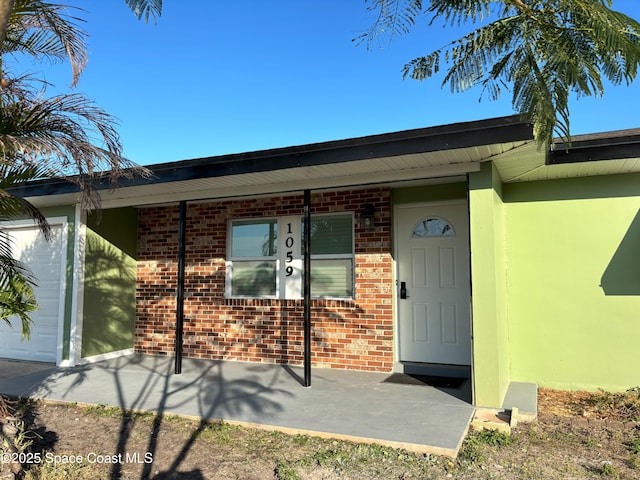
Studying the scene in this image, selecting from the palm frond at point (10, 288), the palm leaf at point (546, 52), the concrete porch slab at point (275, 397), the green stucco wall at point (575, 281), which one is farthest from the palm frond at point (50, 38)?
the green stucco wall at point (575, 281)

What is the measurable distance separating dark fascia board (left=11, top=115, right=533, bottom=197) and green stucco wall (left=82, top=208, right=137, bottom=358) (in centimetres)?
165

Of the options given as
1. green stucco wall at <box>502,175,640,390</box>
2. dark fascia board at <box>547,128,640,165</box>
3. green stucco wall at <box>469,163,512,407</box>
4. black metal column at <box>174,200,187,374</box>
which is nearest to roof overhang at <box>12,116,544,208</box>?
green stucco wall at <box>469,163,512,407</box>

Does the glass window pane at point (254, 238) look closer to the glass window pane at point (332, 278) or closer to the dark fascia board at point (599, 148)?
the glass window pane at point (332, 278)

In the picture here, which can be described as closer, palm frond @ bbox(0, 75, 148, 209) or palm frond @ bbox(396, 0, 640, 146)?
palm frond @ bbox(396, 0, 640, 146)

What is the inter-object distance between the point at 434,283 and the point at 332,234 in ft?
5.49

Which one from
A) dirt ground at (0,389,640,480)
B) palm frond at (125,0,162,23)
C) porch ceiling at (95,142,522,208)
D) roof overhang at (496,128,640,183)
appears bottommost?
dirt ground at (0,389,640,480)

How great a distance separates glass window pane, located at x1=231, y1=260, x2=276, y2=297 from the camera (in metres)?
7.31

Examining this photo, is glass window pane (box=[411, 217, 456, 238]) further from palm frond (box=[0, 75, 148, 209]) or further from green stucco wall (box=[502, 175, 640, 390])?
palm frond (box=[0, 75, 148, 209])

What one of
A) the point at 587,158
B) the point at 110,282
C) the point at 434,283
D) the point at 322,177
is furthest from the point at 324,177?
the point at 110,282

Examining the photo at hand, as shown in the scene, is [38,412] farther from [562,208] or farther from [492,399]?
[562,208]

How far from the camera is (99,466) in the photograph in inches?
141

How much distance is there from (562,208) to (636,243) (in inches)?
35.8

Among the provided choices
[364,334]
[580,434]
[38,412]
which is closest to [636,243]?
[580,434]

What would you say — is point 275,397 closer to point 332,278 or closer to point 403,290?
point 332,278
